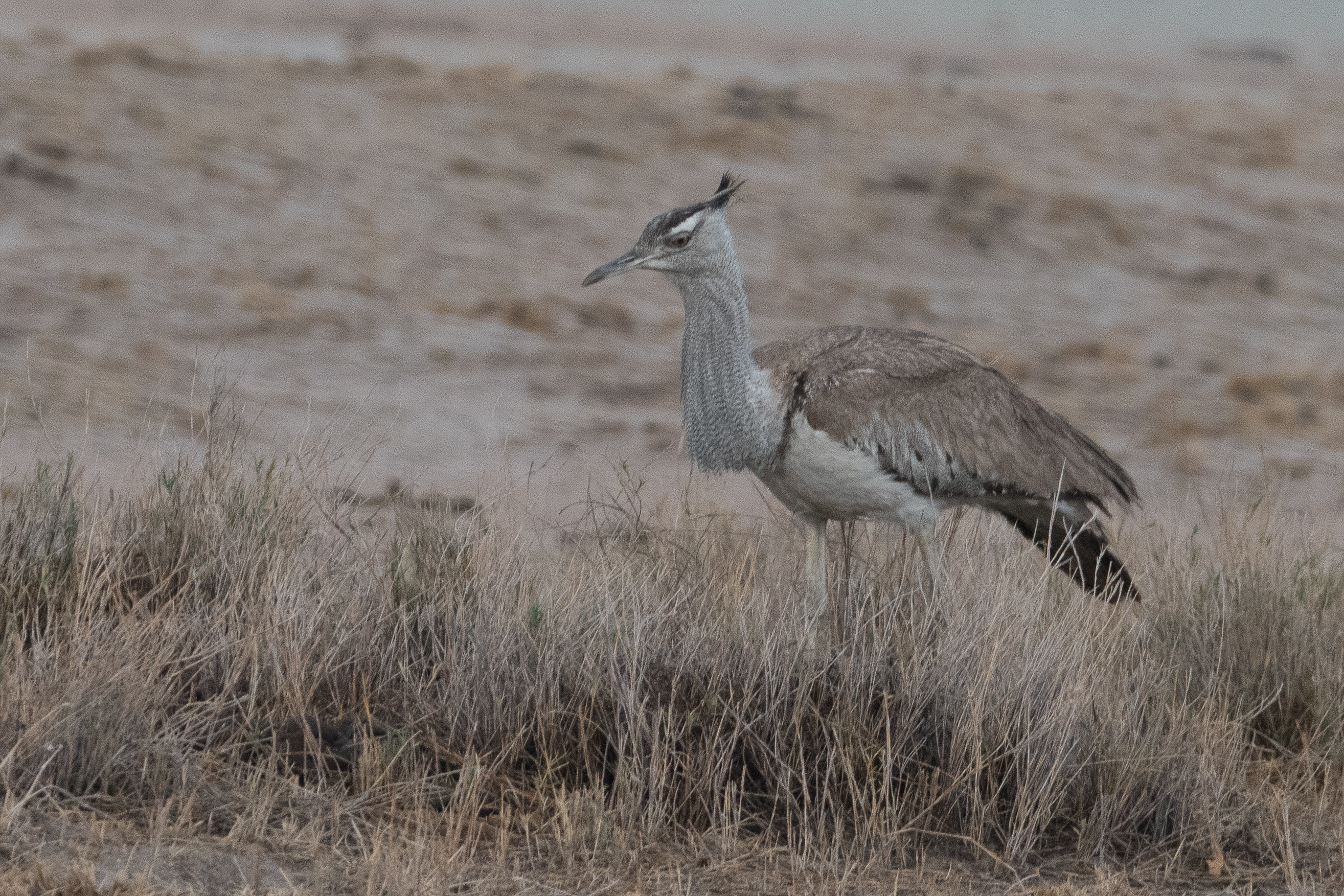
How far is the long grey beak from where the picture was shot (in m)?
5.42

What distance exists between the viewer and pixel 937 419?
237 inches

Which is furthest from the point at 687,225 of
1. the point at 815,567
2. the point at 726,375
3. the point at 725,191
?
the point at 815,567

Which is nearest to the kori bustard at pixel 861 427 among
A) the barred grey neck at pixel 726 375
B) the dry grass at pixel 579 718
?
the barred grey neck at pixel 726 375

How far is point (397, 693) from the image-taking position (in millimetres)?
5066

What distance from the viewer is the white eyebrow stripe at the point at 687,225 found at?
5.57 metres

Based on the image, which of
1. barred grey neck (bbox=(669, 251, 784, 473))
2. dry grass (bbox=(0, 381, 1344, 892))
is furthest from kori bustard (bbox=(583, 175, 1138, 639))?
dry grass (bbox=(0, 381, 1344, 892))

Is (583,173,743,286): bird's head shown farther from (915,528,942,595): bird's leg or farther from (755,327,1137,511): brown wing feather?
(915,528,942,595): bird's leg

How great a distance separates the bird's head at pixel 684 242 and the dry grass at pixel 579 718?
995mm

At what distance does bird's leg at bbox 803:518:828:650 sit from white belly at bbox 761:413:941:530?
0.22 ft

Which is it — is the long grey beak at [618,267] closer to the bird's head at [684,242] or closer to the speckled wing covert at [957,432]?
the bird's head at [684,242]

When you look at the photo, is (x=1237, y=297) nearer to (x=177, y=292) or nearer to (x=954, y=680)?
(x=177, y=292)

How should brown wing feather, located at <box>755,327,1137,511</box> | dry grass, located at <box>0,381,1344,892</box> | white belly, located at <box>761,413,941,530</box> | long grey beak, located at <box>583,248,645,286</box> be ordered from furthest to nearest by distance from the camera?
brown wing feather, located at <box>755,327,1137,511</box>, white belly, located at <box>761,413,941,530</box>, long grey beak, located at <box>583,248,645,286</box>, dry grass, located at <box>0,381,1344,892</box>

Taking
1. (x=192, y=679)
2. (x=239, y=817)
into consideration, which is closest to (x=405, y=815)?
(x=239, y=817)

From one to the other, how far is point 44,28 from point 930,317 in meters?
12.5
